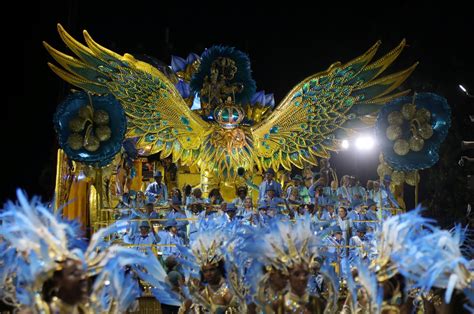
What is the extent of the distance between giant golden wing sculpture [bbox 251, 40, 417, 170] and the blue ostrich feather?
1.86 ft

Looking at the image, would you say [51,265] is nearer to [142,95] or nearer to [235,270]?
[235,270]

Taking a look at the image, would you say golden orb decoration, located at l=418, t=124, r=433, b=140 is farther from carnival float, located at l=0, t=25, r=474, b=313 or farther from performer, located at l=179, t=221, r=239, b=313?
performer, located at l=179, t=221, r=239, b=313

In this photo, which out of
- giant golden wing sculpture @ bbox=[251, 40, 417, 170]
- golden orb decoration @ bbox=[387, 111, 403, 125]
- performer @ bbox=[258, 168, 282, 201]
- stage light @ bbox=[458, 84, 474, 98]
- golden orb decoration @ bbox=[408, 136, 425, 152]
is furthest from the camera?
stage light @ bbox=[458, 84, 474, 98]

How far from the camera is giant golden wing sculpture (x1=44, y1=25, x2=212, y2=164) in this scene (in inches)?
463

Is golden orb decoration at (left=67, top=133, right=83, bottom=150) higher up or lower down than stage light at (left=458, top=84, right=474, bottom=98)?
lower down

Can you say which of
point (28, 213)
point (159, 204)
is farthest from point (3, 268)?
point (159, 204)

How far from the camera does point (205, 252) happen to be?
8.21m

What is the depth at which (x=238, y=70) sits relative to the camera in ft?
42.2

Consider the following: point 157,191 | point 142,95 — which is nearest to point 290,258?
point 157,191

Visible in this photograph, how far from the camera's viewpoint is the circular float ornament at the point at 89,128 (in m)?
10.6

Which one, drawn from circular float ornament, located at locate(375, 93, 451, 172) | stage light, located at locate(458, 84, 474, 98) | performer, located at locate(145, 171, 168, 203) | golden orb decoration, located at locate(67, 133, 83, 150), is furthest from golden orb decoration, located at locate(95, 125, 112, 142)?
stage light, located at locate(458, 84, 474, 98)

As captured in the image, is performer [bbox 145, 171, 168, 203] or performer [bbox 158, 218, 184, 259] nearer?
performer [bbox 158, 218, 184, 259]

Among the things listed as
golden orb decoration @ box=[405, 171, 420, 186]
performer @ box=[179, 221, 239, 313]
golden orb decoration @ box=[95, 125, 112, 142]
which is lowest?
performer @ box=[179, 221, 239, 313]

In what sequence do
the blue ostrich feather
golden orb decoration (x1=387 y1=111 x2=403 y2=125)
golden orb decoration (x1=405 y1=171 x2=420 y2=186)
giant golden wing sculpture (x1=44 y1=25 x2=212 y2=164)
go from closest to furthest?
golden orb decoration (x1=387 y1=111 x2=403 y2=125) → golden orb decoration (x1=405 y1=171 x2=420 y2=186) → giant golden wing sculpture (x1=44 y1=25 x2=212 y2=164) → the blue ostrich feather
